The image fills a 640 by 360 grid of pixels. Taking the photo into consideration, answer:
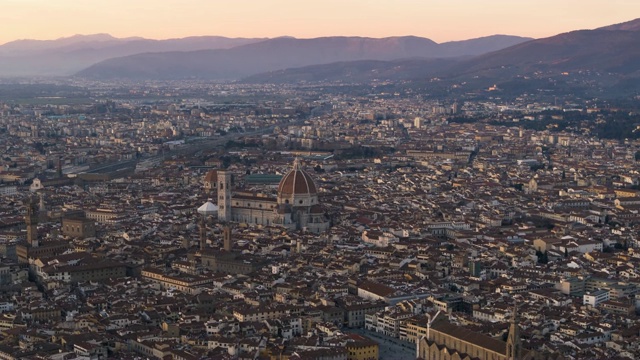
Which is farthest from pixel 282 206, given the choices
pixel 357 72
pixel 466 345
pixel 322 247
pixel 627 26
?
pixel 627 26

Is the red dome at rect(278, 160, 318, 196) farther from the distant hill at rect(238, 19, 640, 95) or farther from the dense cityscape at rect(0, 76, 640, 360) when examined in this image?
the distant hill at rect(238, 19, 640, 95)

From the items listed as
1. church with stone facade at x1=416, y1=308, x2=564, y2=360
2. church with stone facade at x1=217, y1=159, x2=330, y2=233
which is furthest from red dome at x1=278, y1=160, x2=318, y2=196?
church with stone facade at x1=416, y1=308, x2=564, y2=360

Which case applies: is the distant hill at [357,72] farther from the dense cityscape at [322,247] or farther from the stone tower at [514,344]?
the stone tower at [514,344]

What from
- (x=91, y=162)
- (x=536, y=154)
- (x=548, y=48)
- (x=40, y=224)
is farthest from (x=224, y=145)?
(x=548, y=48)

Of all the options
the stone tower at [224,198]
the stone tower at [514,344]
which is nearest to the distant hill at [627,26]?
the stone tower at [224,198]

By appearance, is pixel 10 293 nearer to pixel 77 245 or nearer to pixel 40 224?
pixel 77 245

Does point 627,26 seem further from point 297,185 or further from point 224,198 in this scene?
point 224,198
